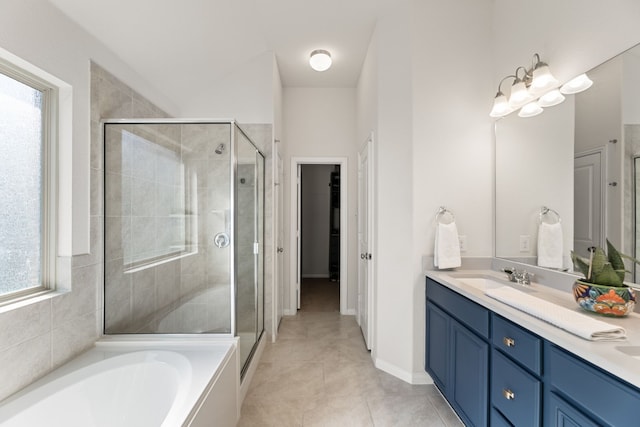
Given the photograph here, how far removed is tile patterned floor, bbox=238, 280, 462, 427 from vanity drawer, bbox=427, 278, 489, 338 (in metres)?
0.70

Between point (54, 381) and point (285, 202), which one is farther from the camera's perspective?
point (285, 202)

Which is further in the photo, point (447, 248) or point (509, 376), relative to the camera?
point (447, 248)

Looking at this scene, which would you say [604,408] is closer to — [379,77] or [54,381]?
[54,381]

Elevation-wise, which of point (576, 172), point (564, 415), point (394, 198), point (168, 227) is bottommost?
point (564, 415)

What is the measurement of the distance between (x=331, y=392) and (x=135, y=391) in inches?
50.3

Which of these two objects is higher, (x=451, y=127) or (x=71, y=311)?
(x=451, y=127)

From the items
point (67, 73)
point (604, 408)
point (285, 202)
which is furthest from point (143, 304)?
point (604, 408)

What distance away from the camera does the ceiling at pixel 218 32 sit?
1880 millimetres

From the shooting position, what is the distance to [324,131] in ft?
12.7

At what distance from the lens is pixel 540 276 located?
185 centimetres

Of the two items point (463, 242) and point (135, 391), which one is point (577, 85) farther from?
point (135, 391)

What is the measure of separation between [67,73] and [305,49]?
7.07 feet

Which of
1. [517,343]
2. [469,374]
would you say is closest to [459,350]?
[469,374]

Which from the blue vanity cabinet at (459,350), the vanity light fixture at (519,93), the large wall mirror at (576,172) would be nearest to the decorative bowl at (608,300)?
the large wall mirror at (576,172)
